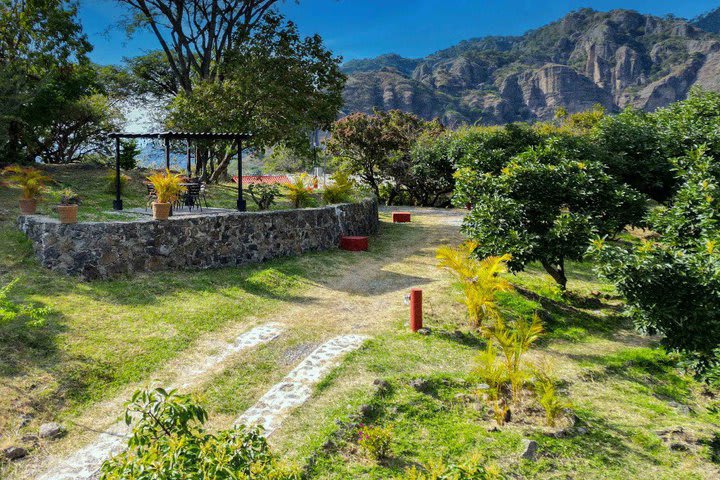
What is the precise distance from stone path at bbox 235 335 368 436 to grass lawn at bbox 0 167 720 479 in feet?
0.51

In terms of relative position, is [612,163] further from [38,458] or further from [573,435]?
[38,458]

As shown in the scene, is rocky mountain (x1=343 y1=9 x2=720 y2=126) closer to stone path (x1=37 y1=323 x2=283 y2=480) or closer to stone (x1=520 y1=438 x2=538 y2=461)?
stone path (x1=37 y1=323 x2=283 y2=480)

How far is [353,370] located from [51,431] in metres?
3.88

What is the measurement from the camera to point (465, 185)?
11.5 m

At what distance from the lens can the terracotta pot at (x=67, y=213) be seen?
10523 millimetres

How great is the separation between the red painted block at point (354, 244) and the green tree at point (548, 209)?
17.8 ft

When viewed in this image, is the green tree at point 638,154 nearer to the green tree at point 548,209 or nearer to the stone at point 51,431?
the green tree at point 548,209

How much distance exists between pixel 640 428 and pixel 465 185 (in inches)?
265

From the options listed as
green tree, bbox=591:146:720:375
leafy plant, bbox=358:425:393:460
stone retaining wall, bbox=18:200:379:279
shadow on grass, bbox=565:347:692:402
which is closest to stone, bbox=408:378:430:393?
leafy plant, bbox=358:425:393:460

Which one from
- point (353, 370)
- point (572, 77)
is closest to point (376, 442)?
point (353, 370)

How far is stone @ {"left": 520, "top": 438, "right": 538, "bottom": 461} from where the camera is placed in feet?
16.8

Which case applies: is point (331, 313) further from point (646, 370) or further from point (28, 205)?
point (28, 205)

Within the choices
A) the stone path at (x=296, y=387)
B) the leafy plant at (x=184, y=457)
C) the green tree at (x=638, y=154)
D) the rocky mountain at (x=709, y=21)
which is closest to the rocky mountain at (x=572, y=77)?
the rocky mountain at (x=709, y=21)

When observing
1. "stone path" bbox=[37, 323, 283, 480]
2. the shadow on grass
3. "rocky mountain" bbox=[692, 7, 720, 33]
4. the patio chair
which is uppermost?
"rocky mountain" bbox=[692, 7, 720, 33]
